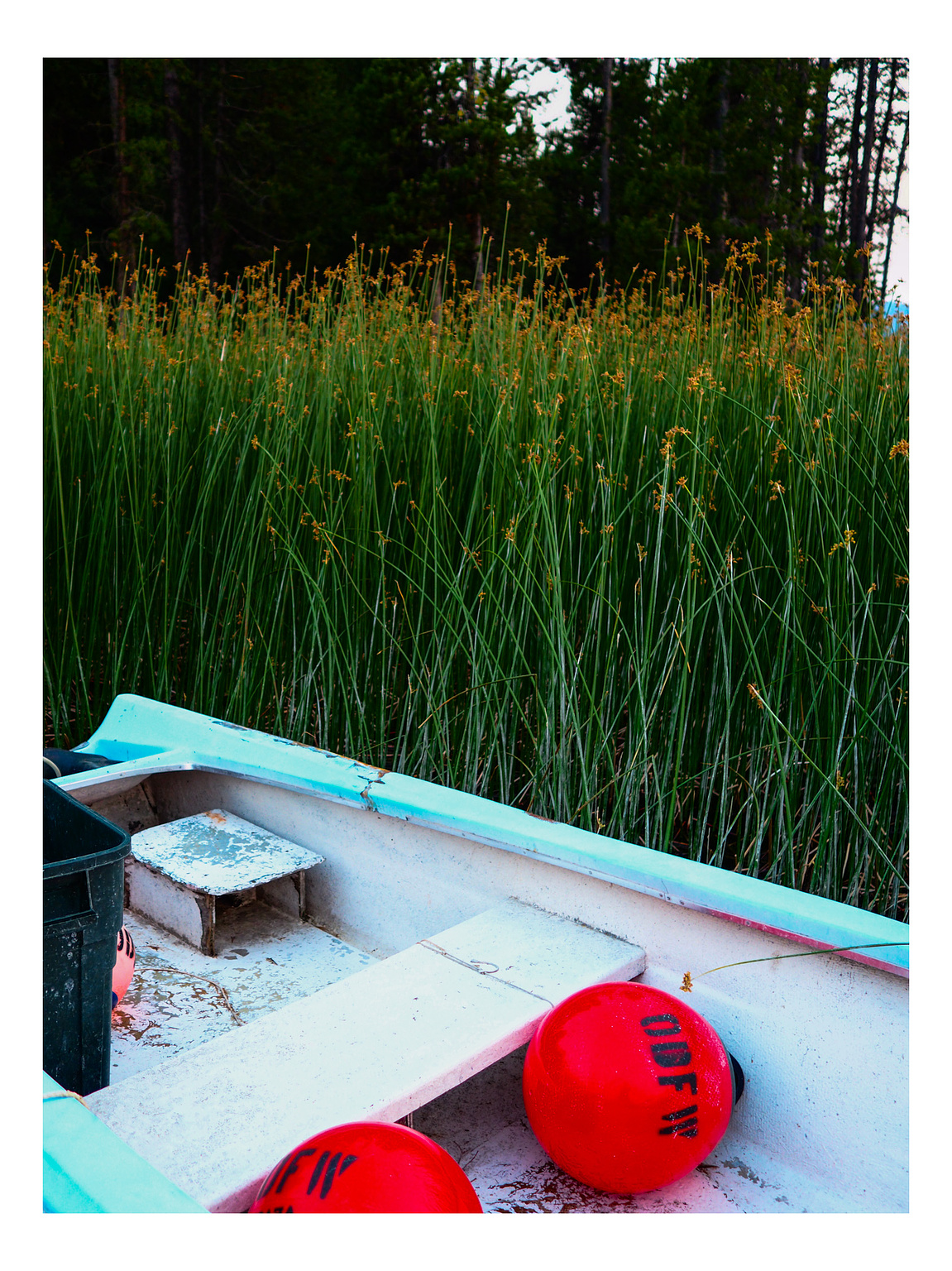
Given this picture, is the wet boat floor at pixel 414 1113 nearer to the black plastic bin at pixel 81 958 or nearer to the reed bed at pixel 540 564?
the black plastic bin at pixel 81 958

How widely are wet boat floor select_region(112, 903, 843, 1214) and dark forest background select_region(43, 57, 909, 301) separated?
125 centimetres

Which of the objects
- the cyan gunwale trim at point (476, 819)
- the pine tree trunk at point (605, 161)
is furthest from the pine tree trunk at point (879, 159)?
the cyan gunwale trim at point (476, 819)

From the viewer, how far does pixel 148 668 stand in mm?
2250

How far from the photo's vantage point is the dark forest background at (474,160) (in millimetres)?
1633

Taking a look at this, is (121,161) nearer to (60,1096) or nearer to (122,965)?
(122,965)

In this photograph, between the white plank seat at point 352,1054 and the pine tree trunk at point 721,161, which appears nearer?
the white plank seat at point 352,1054

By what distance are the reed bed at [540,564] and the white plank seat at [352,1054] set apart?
44 centimetres

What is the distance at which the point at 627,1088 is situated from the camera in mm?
932

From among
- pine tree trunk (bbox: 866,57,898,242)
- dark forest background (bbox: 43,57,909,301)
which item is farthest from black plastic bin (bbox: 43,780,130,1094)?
pine tree trunk (bbox: 866,57,898,242)

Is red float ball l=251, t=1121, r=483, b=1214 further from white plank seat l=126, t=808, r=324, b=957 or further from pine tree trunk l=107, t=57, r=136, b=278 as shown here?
pine tree trunk l=107, t=57, r=136, b=278

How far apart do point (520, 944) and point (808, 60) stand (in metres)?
1.36

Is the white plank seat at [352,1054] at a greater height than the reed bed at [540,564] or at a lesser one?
lesser

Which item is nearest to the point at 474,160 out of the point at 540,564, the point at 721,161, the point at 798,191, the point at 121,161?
the point at 721,161

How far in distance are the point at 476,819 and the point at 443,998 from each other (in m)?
0.30
